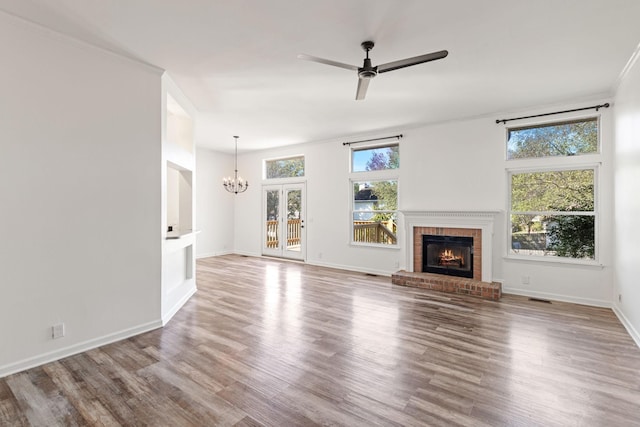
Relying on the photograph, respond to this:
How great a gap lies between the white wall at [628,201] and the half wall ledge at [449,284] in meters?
1.44

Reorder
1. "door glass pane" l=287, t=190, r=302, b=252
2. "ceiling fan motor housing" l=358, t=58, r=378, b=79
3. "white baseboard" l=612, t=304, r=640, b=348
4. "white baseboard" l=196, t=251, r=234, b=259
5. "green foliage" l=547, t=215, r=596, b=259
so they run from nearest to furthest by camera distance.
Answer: "ceiling fan motor housing" l=358, t=58, r=378, b=79 → "white baseboard" l=612, t=304, r=640, b=348 → "green foliage" l=547, t=215, r=596, b=259 → "door glass pane" l=287, t=190, r=302, b=252 → "white baseboard" l=196, t=251, r=234, b=259

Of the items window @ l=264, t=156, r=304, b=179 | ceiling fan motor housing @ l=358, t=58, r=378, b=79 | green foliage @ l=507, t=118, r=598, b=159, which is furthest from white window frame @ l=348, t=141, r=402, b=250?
ceiling fan motor housing @ l=358, t=58, r=378, b=79

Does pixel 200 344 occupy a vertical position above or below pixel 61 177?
below

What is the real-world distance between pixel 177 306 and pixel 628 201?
569cm

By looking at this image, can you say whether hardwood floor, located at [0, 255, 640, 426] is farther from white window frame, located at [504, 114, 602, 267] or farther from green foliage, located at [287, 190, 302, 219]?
green foliage, located at [287, 190, 302, 219]

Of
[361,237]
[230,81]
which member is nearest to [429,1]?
[230,81]

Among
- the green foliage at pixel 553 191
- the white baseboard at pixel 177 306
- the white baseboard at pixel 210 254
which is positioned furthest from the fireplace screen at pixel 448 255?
the white baseboard at pixel 210 254

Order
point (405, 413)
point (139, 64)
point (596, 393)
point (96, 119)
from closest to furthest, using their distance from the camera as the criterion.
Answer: point (405, 413)
point (596, 393)
point (96, 119)
point (139, 64)

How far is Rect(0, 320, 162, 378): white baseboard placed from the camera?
254 cm

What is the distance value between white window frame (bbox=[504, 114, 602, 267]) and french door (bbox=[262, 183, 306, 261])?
14.5 feet

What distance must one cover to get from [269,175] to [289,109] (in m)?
3.71

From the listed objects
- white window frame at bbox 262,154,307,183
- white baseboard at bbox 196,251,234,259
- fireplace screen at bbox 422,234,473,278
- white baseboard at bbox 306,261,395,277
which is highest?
white window frame at bbox 262,154,307,183

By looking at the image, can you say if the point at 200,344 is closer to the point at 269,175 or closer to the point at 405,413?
the point at 405,413

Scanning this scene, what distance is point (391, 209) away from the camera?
6469 millimetres
